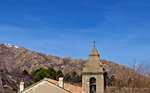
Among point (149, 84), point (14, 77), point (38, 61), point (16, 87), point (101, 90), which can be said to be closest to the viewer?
point (149, 84)

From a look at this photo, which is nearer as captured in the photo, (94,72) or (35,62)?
(94,72)

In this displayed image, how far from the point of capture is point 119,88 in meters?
32.1

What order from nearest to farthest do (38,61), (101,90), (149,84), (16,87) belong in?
1. (149,84)
2. (101,90)
3. (16,87)
4. (38,61)

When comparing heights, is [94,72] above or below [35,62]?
below

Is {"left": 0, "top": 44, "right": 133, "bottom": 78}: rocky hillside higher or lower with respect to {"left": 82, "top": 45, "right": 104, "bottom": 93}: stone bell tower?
higher

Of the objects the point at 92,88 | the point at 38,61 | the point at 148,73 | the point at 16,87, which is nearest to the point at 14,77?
the point at 16,87

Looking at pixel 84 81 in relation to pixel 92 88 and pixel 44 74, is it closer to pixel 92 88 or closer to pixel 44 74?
pixel 92 88

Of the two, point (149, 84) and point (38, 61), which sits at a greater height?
point (38, 61)

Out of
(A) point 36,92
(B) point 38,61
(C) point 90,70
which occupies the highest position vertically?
(B) point 38,61

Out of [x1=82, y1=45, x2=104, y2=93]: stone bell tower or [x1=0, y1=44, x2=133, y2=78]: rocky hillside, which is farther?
[x1=0, y1=44, x2=133, y2=78]: rocky hillside

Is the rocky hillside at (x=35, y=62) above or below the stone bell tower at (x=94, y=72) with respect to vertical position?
above

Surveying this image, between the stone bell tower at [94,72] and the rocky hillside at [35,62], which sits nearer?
the stone bell tower at [94,72]

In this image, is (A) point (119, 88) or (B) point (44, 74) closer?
(A) point (119, 88)

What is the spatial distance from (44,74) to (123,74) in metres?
30.8
